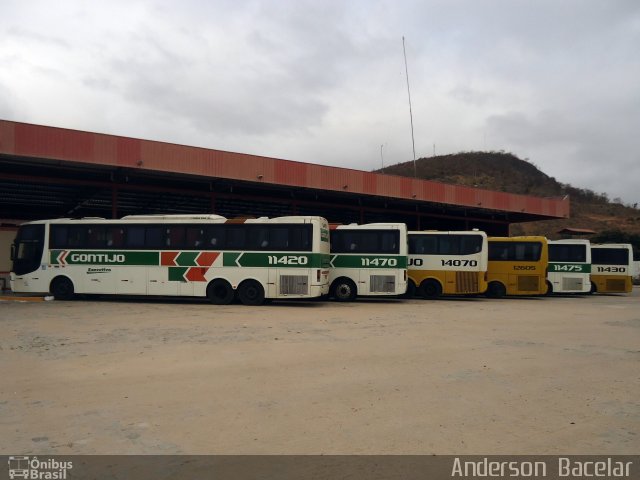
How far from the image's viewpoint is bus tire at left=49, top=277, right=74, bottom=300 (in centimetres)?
1747

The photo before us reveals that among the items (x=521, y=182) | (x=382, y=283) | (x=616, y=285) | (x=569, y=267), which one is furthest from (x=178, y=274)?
(x=521, y=182)

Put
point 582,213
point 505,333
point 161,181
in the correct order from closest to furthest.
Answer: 1. point 505,333
2. point 161,181
3. point 582,213

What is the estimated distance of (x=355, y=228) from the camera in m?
18.6

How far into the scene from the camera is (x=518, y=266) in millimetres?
22219

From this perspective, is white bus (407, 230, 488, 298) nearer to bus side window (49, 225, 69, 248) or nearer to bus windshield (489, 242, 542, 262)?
bus windshield (489, 242, 542, 262)

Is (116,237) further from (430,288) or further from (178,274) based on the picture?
(430,288)

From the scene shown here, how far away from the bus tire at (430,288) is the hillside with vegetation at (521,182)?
5568cm

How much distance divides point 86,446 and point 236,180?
17.8 m

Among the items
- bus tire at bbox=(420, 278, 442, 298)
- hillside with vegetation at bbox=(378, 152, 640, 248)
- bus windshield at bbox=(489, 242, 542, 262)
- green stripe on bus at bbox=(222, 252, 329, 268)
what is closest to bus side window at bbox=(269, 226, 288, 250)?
green stripe on bus at bbox=(222, 252, 329, 268)

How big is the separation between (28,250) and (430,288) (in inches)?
558
